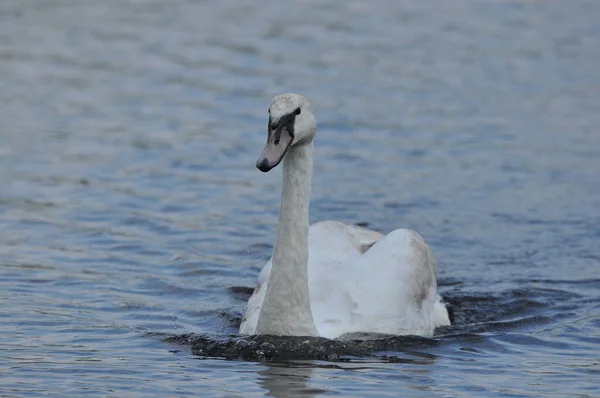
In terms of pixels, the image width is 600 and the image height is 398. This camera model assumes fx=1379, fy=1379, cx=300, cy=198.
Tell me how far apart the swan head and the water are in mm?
1560

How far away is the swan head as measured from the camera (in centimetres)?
Result: 959

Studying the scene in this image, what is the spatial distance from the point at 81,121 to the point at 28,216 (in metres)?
3.92

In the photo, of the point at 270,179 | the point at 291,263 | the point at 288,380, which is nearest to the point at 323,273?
the point at 291,263

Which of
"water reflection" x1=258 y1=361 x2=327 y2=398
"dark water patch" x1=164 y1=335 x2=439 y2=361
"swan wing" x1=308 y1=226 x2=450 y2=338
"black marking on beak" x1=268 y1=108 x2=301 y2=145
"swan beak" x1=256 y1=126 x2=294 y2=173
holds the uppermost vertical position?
"black marking on beak" x1=268 y1=108 x2=301 y2=145

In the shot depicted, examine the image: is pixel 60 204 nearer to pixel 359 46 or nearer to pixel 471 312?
pixel 471 312

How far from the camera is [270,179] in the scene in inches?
659

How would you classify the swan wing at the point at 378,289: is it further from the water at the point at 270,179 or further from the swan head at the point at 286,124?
the swan head at the point at 286,124

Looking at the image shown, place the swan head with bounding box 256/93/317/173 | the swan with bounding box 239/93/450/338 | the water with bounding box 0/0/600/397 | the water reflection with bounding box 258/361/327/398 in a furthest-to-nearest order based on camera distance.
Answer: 1. the water with bounding box 0/0/600/397
2. the swan with bounding box 239/93/450/338
3. the swan head with bounding box 256/93/317/173
4. the water reflection with bounding box 258/361/327/398

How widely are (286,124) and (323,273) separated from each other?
1888 mm

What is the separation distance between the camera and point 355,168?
55.2ft

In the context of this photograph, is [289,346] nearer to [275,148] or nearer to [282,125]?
[275,148]

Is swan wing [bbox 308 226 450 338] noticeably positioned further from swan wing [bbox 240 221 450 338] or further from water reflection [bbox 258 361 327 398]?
water reflection [bbox 258 361 327 398]

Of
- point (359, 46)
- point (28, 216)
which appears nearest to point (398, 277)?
point (28, 216)

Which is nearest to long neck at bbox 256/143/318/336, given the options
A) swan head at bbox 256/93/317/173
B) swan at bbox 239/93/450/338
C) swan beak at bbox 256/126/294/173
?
swan at bbox 239/93/450/338
